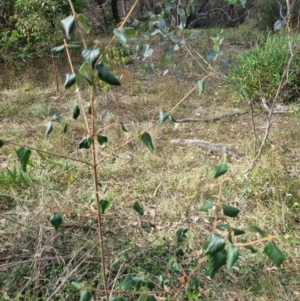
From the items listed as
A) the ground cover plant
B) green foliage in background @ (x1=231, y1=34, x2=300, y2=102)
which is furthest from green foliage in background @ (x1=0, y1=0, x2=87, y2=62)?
green foliage in background @ (x1=231, y1=34, x2=300, y2=102)

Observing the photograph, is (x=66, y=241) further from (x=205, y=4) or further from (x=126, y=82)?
(x=205, y=4)

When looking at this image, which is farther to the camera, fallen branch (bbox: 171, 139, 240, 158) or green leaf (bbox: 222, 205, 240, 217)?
fallen branch (bbox: 171, 139, 240, 158)

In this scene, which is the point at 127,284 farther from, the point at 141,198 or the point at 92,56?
the point at 141,198

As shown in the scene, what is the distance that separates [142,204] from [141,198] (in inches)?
2.9

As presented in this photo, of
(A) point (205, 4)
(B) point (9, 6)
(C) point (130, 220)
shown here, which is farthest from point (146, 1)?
(C) point (130, 220)

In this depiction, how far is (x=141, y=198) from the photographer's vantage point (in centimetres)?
252

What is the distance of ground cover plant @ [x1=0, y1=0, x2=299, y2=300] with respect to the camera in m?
1.07

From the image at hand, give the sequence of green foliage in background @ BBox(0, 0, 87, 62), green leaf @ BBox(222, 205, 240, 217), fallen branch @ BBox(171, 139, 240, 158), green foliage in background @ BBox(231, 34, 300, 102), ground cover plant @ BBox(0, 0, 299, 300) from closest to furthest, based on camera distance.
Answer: green leaf @ BBox(222, 205, 240, 217) < ground cover plant @ BBox(0, 0, 299, 300) < fallen branch @ BBox(171, 139, 240, 158) < green foliage in background @ BBox(231, 34, 300, 102) < green foliage in background @ BBox(0, 0, 87, 62)

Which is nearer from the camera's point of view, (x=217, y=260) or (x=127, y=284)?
(x=217, y=260)

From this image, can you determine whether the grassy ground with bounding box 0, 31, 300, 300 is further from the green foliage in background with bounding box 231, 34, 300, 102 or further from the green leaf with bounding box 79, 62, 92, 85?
the green leaf with bounding box 79, 62, 92, 85

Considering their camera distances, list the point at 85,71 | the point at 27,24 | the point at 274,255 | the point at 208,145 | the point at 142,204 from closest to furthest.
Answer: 1. the point at 274,255
2. the point at 85,71
3. the point at 142,204
4. the point at 208,145
5. the point at 27,24

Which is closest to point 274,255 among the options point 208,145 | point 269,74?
point 208,145

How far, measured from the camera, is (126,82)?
491 centimetres

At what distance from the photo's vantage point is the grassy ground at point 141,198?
1809 millimetres
